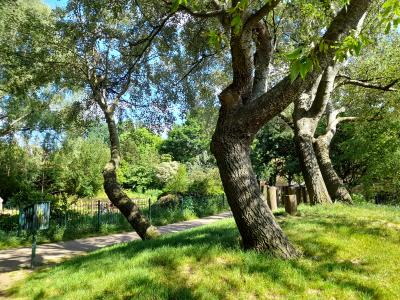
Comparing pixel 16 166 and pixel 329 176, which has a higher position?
pixel 16 166

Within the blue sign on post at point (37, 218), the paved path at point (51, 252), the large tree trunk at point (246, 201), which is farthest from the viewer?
the paved path at point (51, 252)

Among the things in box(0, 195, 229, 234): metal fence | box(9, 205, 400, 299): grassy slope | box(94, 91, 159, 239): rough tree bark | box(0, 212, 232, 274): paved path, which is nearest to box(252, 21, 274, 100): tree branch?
box(9, 205, 400, 299): grassy slope

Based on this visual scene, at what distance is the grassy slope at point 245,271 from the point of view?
4875mm

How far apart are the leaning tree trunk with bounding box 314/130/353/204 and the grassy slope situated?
12.5 feet

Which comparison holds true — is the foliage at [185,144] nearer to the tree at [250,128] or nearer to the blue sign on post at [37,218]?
the blue sign on post at [37,218]

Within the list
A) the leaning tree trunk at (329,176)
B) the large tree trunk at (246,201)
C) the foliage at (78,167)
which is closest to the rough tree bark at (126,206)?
the large tree trunk at (246,201)

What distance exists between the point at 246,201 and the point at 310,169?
5.38 m

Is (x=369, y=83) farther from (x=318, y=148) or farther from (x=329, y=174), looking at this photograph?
(x=329, y=174)

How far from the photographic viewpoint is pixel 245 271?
5328 mm

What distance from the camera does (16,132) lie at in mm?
21797

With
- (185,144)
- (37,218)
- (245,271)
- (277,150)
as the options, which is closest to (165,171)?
(277,150)

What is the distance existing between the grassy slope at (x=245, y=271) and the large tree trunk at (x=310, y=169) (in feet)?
9.72

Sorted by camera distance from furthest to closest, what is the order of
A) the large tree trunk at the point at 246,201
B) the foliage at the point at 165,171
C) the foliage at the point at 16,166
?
1. the foliage at the point at 165,171
2. the foliage at the point at 16,166
3. the large tree trunk at the point at 246,201

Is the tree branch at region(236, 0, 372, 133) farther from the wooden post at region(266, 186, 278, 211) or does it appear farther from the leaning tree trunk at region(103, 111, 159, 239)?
the wooden post at region(266, 186, 278, 211)
